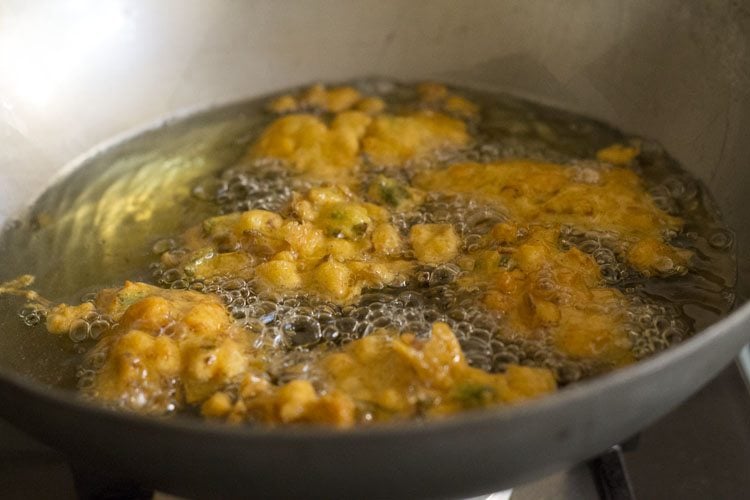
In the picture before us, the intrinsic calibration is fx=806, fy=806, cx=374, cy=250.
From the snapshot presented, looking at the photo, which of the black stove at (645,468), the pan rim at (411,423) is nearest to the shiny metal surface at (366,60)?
the black stove at (645,468)

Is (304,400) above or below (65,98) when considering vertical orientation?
above

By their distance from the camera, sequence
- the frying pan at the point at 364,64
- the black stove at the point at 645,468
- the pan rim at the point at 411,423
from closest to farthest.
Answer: the pan rim at the point at 411,423 → the black stove at the point at 645,468 → the frying pan at the point at 364,64

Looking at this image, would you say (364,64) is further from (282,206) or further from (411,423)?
(411,423)

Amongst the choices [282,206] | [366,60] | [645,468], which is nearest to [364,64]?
[366,60]

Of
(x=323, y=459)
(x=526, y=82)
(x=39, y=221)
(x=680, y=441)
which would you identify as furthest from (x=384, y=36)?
(x=323, y=459)

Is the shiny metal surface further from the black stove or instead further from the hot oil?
the black stove

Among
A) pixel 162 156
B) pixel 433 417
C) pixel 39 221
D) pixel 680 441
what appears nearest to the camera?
pixel 433 417

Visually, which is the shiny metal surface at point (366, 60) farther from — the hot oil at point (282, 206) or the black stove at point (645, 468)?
the black stove at point (645, 468)

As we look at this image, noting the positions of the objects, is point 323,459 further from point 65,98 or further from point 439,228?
point 65,98
